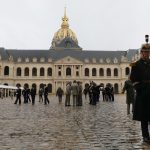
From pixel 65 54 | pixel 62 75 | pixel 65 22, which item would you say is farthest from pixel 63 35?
A: pixel 62 75

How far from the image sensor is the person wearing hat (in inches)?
263

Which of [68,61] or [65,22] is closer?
[68,61]

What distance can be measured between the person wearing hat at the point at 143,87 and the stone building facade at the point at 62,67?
276 feet

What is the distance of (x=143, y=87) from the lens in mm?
6715

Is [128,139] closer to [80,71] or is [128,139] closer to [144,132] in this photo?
[144,132]

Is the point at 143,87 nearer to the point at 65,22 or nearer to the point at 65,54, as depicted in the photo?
the point at 65,54

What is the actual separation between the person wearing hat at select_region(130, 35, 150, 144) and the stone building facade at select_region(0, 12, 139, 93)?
84.1 meters

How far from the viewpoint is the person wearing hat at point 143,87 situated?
22.0 ft

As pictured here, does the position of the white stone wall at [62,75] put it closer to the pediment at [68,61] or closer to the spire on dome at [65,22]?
the pediment at [68,61]

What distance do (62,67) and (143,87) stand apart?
281ft

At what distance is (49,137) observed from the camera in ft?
24.3

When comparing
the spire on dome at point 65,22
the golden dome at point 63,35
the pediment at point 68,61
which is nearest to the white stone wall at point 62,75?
the pediment at point 68,61

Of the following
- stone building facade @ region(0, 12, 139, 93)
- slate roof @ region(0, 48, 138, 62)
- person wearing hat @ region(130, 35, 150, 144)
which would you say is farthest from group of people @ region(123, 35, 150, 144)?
slate roof @ region(0, 48, 138, 62)

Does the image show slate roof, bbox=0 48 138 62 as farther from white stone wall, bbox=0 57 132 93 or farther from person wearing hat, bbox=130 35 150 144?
person wearing hat, bbox=130 35 150 144
